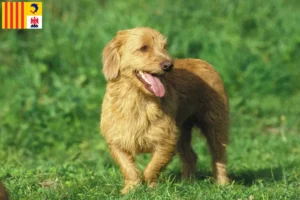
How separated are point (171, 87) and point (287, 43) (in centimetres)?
601

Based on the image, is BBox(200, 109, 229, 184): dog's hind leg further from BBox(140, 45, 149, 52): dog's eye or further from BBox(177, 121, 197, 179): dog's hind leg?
BBox(140, 45, 149, 52): dog's eye

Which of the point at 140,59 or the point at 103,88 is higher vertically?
the point at 140,59

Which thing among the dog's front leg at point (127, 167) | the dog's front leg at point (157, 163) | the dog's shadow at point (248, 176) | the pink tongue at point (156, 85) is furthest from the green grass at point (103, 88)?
the pink tongue at point (156, 85)

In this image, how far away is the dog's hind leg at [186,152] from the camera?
7895 mm

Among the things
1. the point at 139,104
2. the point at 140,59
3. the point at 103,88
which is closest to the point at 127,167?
the point at 139,104

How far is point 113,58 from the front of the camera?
6.85 m

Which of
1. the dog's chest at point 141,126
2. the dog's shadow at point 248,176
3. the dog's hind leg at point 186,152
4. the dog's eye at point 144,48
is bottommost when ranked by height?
the dog's shadow at point 248,176

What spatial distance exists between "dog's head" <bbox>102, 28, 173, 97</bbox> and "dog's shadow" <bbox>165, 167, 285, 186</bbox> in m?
1.30

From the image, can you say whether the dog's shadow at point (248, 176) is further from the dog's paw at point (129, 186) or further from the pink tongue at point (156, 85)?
the pink tongue at point (156, 85)

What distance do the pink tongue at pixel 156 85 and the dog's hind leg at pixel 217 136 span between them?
3.83 feet

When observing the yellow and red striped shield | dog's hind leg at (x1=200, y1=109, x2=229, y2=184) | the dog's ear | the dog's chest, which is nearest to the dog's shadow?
dog's hind leg at (x1=200, y1=109, x2=229, y2=184)

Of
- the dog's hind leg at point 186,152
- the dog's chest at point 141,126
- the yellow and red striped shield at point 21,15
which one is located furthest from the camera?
the yellow and red striped shield at point 21,15

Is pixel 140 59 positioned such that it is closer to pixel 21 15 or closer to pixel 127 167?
pixel 127 167

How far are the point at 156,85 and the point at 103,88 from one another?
462 cm
